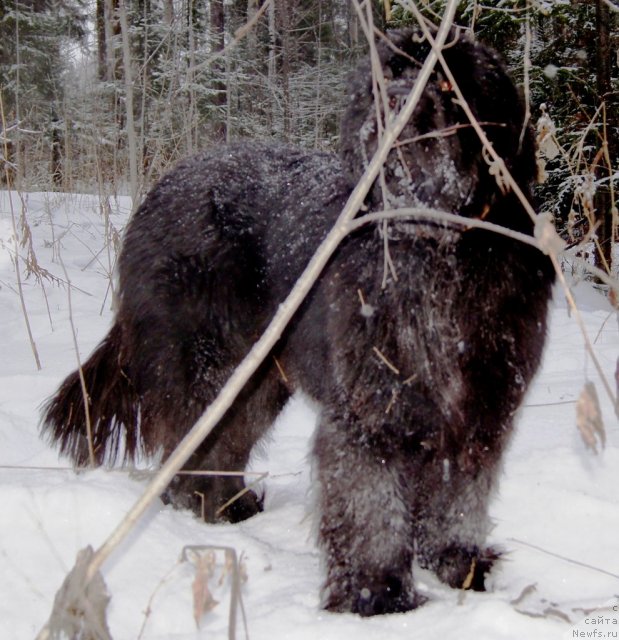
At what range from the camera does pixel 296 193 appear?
9.14 feet

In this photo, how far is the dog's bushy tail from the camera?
301cm

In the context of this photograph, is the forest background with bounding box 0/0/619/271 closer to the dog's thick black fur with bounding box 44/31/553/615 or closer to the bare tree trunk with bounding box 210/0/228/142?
the bare tree trunk with bounding box 210/0/228/142

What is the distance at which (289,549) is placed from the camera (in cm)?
256

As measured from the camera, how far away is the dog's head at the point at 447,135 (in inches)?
82.4

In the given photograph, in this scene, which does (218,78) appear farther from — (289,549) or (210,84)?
(289,549)

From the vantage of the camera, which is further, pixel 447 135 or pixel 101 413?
pixel 101 413

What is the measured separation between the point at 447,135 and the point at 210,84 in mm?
12743

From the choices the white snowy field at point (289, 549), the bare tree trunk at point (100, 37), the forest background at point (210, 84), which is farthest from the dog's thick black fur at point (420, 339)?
the bare tree trunk at point (100, 37)

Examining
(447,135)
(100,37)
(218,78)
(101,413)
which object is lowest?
(101,413)

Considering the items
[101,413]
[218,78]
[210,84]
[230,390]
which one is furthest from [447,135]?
[210,84]

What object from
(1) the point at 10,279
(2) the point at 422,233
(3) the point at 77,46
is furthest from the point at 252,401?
(3) the point at 77,46

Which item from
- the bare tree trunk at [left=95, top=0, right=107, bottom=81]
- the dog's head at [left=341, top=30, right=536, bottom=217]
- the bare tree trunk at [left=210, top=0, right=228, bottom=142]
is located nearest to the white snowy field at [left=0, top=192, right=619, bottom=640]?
the dog's head at [left=341, top=30, right=536, bottom=217]

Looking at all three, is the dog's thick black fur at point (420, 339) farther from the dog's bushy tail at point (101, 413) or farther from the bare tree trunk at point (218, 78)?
the bare tree trunk at point (218, 78)

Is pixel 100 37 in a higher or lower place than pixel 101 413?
higher
